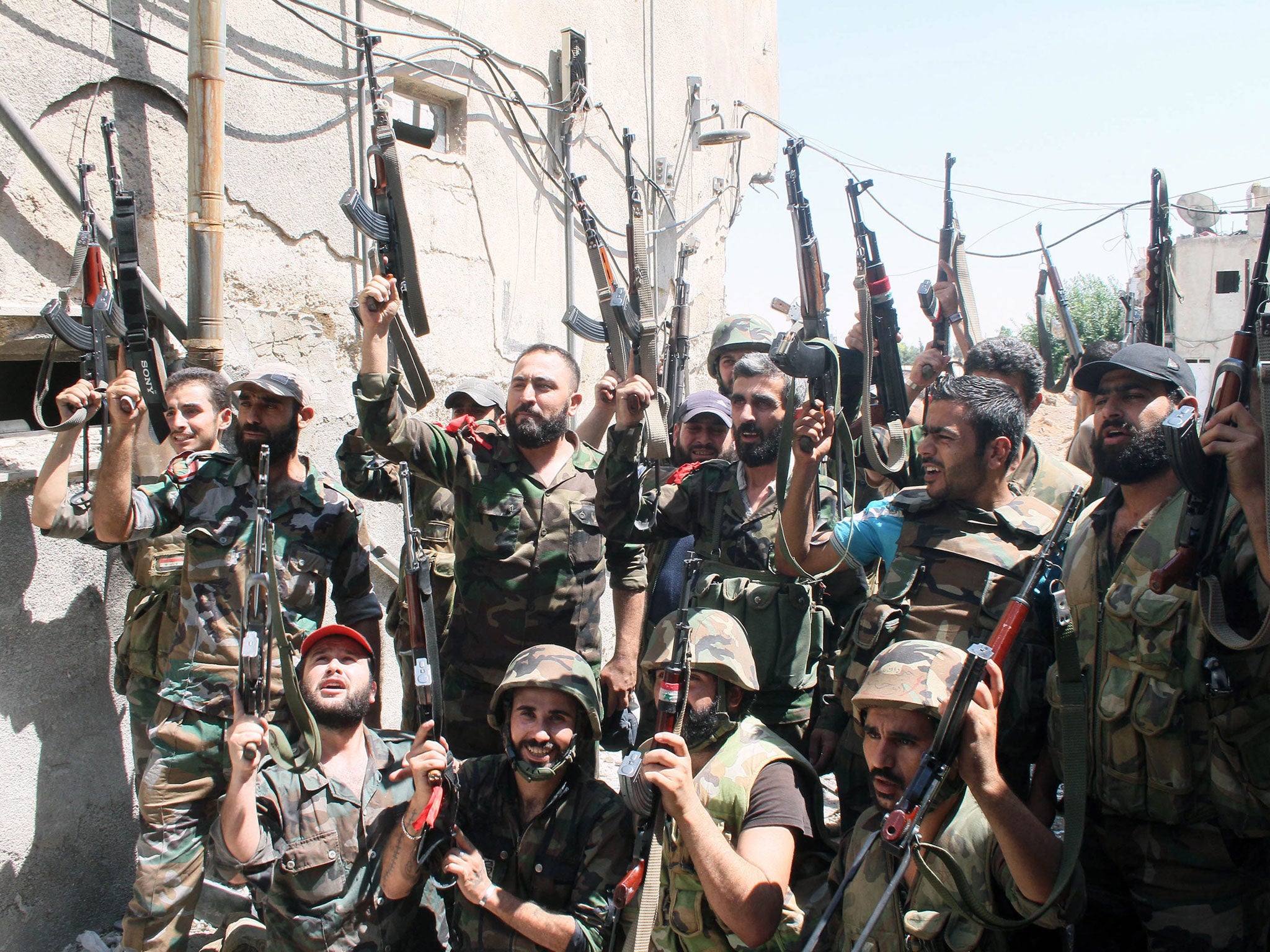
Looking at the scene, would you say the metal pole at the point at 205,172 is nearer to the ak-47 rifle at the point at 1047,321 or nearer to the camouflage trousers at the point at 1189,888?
the camouflage trousers at the point at 1189,888

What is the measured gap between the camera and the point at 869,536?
317 centimetres

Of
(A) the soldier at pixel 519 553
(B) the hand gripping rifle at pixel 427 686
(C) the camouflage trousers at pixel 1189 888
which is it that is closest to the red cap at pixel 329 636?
(B) the hand gripping rifle at pixel 427 686

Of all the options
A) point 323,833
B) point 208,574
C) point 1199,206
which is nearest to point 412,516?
point 208,574

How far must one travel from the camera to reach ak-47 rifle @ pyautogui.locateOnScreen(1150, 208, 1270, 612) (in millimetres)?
2191

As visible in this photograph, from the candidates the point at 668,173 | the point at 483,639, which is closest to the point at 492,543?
the point at 483,639

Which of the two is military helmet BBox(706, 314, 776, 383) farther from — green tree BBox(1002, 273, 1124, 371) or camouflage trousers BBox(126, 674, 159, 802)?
green tree BBox(1002, 273, 1124, 371)

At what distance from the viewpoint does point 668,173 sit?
839 cm

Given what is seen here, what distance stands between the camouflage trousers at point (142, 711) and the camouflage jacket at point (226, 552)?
0.70 feet

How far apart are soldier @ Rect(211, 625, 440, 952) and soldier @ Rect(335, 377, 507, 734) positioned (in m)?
0.45

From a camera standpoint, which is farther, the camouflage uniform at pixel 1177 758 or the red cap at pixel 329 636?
the red cap at pixel 329 636

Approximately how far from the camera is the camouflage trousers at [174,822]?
128 inches

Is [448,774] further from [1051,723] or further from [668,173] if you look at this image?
[668,173]

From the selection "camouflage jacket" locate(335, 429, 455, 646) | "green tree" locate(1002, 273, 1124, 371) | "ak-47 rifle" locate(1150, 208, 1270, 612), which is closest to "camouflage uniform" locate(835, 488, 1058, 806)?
"ak-47 rifle" locate(1150, 208, 1270, 612)

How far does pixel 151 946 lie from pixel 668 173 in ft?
22.7
